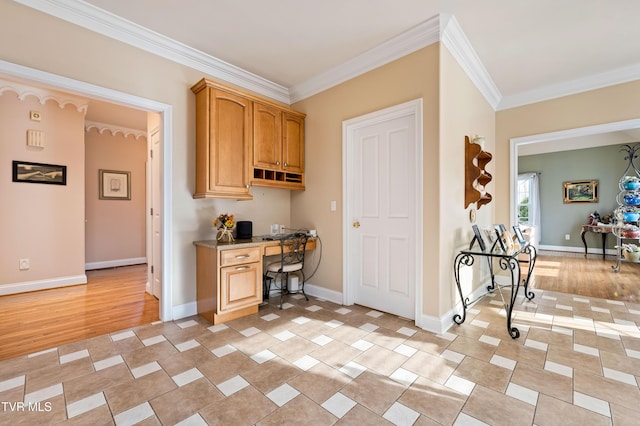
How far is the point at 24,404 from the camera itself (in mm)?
1683

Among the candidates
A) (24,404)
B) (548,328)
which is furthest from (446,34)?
(24,404)

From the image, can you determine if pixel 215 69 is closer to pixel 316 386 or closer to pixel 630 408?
pixel 316 386

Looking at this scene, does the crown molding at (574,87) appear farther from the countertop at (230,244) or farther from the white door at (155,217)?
the white door at (155,217)

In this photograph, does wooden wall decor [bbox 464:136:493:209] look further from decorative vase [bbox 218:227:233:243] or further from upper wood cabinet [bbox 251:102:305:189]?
decorative vase [bbox 218:227:233:243]

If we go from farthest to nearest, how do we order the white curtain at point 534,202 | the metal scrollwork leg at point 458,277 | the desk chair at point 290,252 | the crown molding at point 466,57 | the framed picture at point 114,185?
the white curtain at point 534,202, the framed picture at point 114,185, the desk chair at point 290,252, the metal scrollwork leg at point 458,277, the crown molding at point 466,57

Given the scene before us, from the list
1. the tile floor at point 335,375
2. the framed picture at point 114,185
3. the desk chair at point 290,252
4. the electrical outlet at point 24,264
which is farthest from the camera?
the framed picture at point 114,185

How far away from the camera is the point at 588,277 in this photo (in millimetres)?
4785

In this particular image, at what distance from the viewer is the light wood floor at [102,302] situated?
2.63 meters

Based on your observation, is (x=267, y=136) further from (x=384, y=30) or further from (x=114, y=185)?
(x=114, y=185)

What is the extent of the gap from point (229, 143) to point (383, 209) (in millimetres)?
1903

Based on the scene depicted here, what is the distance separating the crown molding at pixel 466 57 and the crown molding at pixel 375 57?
0.47ft

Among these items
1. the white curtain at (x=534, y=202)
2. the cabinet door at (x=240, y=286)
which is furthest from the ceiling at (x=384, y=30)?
the white curtain at (x=534, y=202)

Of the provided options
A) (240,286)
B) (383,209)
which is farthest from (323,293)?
(383,209)

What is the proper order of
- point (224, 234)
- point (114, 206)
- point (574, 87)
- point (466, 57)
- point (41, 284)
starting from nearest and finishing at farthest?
point (466, 57), point (224, 234), point (574, 87), point (41, 284), point (114, 206)
